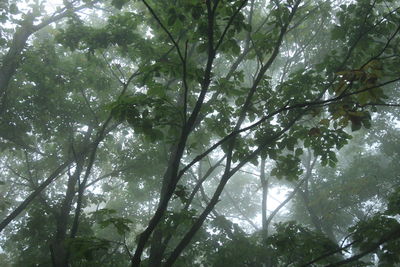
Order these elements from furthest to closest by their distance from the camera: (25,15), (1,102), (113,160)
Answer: (113,160)
(25,15)
(1,102)

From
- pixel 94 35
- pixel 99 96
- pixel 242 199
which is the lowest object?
pixel 94 35

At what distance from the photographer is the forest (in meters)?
2.97

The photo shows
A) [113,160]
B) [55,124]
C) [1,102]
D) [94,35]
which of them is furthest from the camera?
[113,160]

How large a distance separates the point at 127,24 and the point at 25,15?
4.25 metres

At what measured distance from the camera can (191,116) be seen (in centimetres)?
235

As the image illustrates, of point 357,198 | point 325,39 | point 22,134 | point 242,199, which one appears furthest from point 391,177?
point 22,134

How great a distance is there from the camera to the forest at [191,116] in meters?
2.97

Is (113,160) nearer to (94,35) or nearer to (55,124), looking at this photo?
(55,124)

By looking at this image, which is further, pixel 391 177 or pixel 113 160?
pixel 391 177

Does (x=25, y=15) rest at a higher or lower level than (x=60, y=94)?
higher

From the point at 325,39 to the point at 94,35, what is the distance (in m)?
7.28

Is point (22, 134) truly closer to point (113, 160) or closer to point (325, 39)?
point (113, 160)

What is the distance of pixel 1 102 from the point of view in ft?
25.0

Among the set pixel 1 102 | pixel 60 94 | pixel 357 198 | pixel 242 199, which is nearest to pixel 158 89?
pixel 60 94
